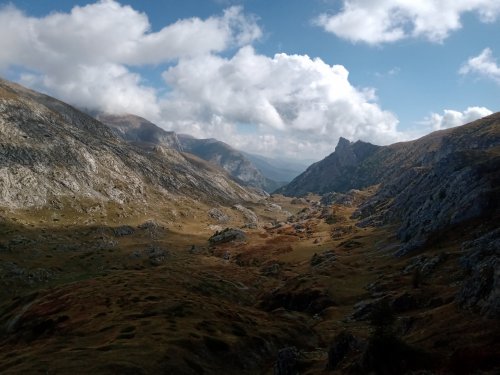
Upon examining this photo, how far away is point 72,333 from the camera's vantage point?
70.1 meters

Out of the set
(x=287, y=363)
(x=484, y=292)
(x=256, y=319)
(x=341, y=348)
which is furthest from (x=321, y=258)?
(x=484, y=292)

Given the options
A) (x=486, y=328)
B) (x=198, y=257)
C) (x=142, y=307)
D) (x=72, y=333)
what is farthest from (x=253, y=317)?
(x=198, y=257)

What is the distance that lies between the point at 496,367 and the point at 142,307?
215 feet

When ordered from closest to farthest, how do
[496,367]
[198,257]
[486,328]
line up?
[496,367] → [486,328] → [198,257]

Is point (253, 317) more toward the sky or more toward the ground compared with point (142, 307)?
more toward the ground

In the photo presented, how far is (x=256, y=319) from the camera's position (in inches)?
3300

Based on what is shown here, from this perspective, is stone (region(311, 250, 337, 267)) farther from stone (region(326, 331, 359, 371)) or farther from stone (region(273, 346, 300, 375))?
stone (region(326, 331, 359, 371))

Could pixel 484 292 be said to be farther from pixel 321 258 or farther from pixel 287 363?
pixel 321 258

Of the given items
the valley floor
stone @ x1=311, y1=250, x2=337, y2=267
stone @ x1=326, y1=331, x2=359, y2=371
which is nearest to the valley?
stone @ x1=326, y1=331, x2=359, y2=371

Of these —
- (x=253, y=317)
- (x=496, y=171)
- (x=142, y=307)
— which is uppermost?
(x=496, y=171)

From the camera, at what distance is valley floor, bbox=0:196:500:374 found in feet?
132

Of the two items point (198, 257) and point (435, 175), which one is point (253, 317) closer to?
point (198, 257)

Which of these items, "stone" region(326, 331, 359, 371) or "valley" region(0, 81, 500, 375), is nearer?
"valley" region(0, 81, 500, 375)

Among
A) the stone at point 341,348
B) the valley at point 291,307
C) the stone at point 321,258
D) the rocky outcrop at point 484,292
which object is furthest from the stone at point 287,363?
the stone at point 321,258
